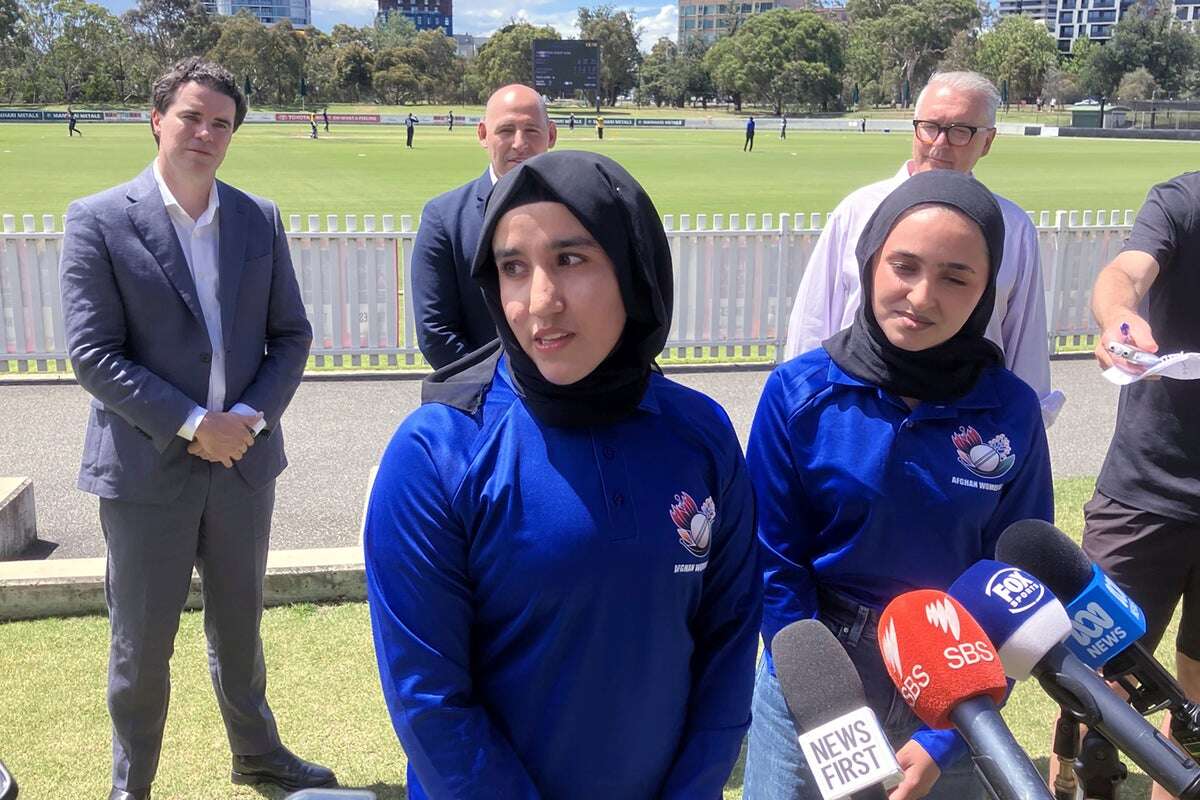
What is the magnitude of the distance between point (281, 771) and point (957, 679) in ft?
9.67

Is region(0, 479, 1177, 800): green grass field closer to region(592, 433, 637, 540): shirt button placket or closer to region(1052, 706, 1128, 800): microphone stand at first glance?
region(1052, 706, 1128, 800): microphone stand

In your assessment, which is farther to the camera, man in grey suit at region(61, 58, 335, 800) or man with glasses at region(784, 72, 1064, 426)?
man with glasses at region(784, 72, 1064, 426)

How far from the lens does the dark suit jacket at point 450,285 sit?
3971mm

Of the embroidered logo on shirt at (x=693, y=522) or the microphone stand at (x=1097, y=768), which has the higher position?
the embroidered logo on shirt at (x=693, y=522)

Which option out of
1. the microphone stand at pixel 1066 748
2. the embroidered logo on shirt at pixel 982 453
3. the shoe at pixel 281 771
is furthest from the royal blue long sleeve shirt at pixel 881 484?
the shoe at pixel 281 771

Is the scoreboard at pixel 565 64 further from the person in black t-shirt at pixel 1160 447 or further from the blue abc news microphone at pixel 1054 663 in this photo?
the blue abc news microphone at pixel 1054 663

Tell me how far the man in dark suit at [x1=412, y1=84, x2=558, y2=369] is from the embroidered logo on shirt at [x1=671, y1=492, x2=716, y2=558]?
87.7 inches

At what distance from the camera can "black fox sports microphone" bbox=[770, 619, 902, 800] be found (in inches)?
46.8

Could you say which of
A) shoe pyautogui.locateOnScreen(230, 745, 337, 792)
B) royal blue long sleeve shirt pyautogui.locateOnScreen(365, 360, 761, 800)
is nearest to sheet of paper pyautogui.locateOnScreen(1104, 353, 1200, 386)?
royal blue long sleeve shirt pyautogui.locateOnScreen(365, 360, 761, 800)

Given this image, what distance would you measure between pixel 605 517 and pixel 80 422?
739cm

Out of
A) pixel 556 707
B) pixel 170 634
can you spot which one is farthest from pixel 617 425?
pixel 170 634

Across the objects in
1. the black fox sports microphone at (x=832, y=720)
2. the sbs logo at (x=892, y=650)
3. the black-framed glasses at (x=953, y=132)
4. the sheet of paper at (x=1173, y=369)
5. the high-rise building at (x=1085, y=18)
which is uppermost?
the high-rise building at (x=1085, y=18)

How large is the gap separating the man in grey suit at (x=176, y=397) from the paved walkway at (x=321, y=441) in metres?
2.39

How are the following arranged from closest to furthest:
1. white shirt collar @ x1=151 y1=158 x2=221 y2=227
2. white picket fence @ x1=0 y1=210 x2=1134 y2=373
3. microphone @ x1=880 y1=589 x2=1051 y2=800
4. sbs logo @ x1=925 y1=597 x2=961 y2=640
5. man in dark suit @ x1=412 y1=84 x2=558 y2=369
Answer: microphone @ x1=880 y1=589 x2=1051 y2=800 < sbs logo @ x1=925 y1=597 x2=961 y2=640 < white shirt collar @ x1=151 y1=158 x2=221 y2=227 < man in dark suit @ x1=412 y1=84 x2=558 y2=369 < white picket fence @ x1=0 y1=210 x2=1134 y2=373
